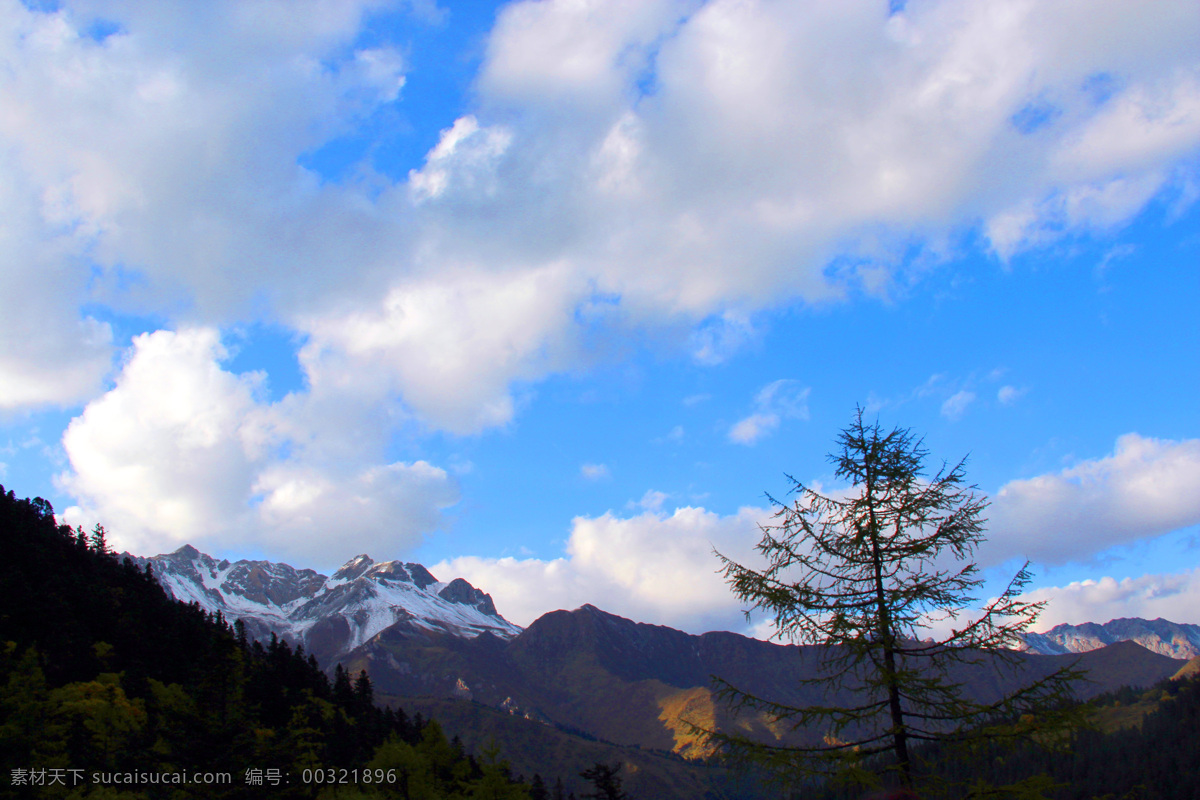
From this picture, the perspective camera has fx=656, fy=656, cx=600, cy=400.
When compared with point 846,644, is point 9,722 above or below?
below

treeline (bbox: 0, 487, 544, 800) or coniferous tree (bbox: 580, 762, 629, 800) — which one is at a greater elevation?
treeline (bbox: 0, 487, 544, 800)

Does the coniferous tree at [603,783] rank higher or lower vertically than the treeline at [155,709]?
lower

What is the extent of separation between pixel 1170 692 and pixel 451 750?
746ft

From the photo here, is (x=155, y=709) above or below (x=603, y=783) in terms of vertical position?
above

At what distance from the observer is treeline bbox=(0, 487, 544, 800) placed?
33.2 metres

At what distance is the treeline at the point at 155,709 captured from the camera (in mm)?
33156

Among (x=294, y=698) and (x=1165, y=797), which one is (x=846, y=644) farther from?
(x=1165, y=797)

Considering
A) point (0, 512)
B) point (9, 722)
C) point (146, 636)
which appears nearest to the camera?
point (9, 722)

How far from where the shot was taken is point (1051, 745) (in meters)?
13.5

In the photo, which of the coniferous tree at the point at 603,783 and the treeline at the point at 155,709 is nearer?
the treeline at the point at 155,709

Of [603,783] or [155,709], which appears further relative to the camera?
[155,709]

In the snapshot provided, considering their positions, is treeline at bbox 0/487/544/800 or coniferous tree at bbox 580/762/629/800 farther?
coniferous tree at bbox 580/762/629/800

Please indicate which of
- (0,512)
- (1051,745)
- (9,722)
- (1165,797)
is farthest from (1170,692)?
(0,512)

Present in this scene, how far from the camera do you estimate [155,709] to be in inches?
2254
